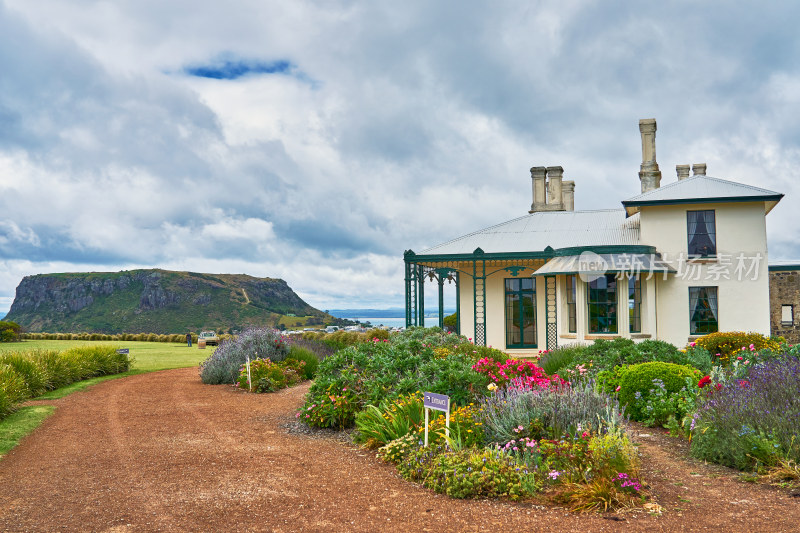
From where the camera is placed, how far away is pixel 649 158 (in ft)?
72.7

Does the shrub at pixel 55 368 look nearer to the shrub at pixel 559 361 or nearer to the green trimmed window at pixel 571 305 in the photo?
the shrub at pixel 559 361

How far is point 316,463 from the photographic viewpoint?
21.9 feet

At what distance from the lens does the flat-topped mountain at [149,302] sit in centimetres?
8500

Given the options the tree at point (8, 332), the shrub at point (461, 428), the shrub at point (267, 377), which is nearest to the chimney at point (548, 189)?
the shrub at point (267, 377)

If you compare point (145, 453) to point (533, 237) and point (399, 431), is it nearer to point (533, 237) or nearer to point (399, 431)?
point (399, 431)

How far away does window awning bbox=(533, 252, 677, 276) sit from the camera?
16062 mm

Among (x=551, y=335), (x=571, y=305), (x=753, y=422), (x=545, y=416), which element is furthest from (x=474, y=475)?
(x=551, y=335)

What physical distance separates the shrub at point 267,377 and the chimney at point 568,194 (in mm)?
14617

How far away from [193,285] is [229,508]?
97450 mm

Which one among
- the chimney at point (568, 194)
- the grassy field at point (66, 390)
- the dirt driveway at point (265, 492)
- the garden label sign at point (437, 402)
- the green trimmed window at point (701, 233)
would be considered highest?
the chimney at point (568, 194)

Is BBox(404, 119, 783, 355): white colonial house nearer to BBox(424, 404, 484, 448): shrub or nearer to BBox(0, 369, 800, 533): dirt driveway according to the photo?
BBox(0, 369, 800, 533): dirt driveway

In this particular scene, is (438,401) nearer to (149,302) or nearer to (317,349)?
(317,349)

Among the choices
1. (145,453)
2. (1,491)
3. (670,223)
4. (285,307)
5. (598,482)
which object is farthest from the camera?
(285,307)

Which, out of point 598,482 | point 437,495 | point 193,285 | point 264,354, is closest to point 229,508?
point 437,495
